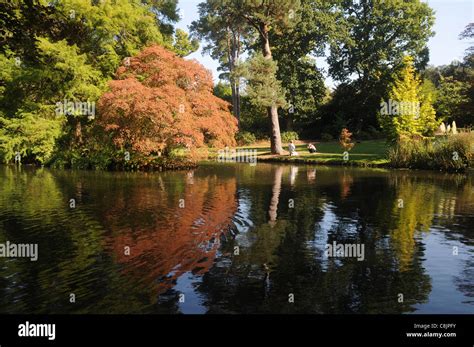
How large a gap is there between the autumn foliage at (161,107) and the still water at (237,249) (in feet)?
28.3

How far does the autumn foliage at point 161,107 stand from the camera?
2959 centimetres

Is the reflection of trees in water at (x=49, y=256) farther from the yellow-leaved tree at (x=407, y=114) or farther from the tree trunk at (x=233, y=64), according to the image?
the tree trunk at (x=233, y=64)

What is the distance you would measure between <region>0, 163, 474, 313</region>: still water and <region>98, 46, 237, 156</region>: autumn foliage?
340 inches

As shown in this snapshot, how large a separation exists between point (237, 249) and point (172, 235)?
2.41 m

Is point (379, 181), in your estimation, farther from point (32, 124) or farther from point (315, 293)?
point (32, 124)

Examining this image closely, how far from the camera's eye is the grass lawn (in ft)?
112

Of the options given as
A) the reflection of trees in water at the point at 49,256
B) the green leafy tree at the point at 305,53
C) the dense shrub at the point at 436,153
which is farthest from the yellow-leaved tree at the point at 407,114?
the reflection of trees in water at the point at 49,256

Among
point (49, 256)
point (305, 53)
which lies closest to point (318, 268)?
point (49, 256)

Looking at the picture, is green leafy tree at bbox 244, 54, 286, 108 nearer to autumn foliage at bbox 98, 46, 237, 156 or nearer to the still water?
autumn foliage at bbox 98, 46, 237, 156

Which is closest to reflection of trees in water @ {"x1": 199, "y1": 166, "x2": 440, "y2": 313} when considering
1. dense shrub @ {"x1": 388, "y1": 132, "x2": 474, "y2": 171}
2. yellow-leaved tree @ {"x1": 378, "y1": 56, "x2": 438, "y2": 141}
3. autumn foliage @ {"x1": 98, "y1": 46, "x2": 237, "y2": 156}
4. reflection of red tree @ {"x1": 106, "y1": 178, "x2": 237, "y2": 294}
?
reflection of red tree @ {"x1": 106, "y1": 178, "x2": 237, "y2": 294}

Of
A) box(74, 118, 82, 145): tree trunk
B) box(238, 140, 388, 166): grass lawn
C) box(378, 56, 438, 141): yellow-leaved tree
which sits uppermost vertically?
box(378, 56, 438, 141): yellow-leaved tree

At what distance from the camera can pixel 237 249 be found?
1174cm

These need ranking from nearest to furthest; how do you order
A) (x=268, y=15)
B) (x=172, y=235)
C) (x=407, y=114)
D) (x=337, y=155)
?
(x=172, y=235), (x=407, y=114), (x=337, y=155), (x=268, y=15)

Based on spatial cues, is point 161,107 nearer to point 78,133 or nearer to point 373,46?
point 78,133
